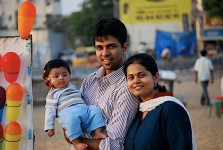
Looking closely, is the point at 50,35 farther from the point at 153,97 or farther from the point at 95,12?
the point at 153,97

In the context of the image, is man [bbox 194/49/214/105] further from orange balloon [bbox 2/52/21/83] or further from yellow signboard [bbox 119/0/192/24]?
yellow signboard [bbox 119/0/192/24]

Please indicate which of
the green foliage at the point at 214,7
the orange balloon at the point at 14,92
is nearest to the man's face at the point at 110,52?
the orange balloon at the point at 14,92

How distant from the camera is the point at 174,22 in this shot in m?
29.7

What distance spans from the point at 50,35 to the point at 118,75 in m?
37.1

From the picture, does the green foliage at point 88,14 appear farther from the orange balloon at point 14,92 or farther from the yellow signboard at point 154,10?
the orange balloon at point 14,92

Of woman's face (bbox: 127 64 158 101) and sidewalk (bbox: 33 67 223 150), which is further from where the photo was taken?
sidewalk (bbox: 33 67 223 150)

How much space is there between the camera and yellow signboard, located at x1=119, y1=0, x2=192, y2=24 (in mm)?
29109

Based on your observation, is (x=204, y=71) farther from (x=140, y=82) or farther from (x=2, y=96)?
(x=140, y=82)

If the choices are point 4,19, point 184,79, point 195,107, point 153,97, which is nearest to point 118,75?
point 153,97

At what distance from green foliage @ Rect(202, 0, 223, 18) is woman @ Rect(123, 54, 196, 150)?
32313 mm

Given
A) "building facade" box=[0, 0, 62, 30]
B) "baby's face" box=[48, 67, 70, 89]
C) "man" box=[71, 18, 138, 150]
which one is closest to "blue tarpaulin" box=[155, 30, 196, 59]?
"building facade" box=[0, 0, 62, 30]

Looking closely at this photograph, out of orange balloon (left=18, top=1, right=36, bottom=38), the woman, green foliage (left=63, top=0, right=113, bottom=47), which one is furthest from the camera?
green foliage (left=63, top=0, right=113, bottom=47)

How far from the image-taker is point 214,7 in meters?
34.2

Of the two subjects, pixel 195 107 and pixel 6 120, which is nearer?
pixel 6 120
